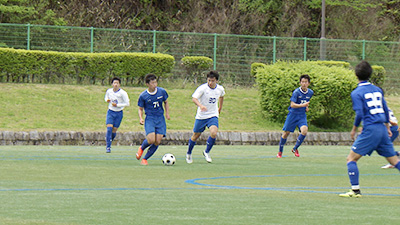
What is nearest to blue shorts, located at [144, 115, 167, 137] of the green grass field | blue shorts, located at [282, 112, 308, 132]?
the green grass field

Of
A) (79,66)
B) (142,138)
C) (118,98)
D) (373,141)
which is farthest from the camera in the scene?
(79,66)

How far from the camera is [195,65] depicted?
34.0 metres

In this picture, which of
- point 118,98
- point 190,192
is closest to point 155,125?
point 118,98

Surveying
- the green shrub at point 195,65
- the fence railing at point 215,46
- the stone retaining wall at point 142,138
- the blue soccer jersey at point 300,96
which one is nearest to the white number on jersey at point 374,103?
the blue soccer jersey at point 300,96

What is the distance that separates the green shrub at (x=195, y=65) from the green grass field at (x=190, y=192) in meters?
16.3

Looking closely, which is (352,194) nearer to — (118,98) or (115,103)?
(115,103)

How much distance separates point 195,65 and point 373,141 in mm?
24547

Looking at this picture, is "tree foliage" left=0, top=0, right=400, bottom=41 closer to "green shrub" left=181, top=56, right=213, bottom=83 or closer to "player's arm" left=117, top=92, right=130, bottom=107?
"green shrub" left=181, top=56, right=213, bottom=83

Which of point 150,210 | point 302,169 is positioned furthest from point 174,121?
point 150,210

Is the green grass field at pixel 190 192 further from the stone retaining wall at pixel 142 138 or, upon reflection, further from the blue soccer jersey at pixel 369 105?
the stone retaining wall at pixel 142 138

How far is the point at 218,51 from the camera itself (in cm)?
3525

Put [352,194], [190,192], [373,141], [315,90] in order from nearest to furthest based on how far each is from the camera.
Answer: [373,141]
[352,194]
[190,192]
[315,90]

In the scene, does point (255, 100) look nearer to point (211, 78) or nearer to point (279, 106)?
point (279, 106)

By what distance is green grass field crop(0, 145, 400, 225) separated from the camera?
7.93m
